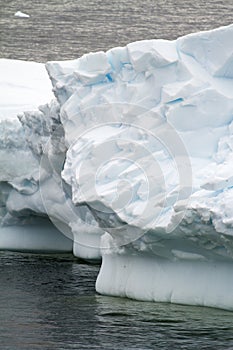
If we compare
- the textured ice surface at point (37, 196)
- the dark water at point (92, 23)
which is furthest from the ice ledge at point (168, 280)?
the dark water at point (92, 23)

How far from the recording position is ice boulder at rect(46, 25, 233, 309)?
328 inches

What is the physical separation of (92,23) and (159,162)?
1426cm

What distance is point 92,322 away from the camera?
27.6ft

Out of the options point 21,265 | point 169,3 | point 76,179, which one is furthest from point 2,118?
point 169,3

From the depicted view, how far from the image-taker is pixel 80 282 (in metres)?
10.6

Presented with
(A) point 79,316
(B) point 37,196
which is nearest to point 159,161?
(A) point 79,316

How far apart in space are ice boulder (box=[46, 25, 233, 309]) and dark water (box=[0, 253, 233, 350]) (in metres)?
0.22

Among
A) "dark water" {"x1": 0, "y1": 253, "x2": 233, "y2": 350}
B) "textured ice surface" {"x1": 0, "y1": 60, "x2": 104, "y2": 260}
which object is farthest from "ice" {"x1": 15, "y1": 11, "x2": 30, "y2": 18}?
"dark water" {"x1": 0, "y1": 253, "x2": 233, "y2": 350}

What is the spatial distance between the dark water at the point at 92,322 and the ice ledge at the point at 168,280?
0.27 ft

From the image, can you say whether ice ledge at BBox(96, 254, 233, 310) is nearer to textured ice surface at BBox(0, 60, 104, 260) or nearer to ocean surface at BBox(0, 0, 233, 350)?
ocean surface at BBox(0, 0, 233, 350)

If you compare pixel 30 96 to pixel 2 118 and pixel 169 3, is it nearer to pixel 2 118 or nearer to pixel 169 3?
pixel 2 118

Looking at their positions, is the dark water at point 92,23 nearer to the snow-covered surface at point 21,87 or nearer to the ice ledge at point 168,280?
the snow-covered surface at point 21,87

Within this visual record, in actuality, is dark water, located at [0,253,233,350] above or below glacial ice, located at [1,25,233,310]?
below

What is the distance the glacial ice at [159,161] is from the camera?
8273 mm
